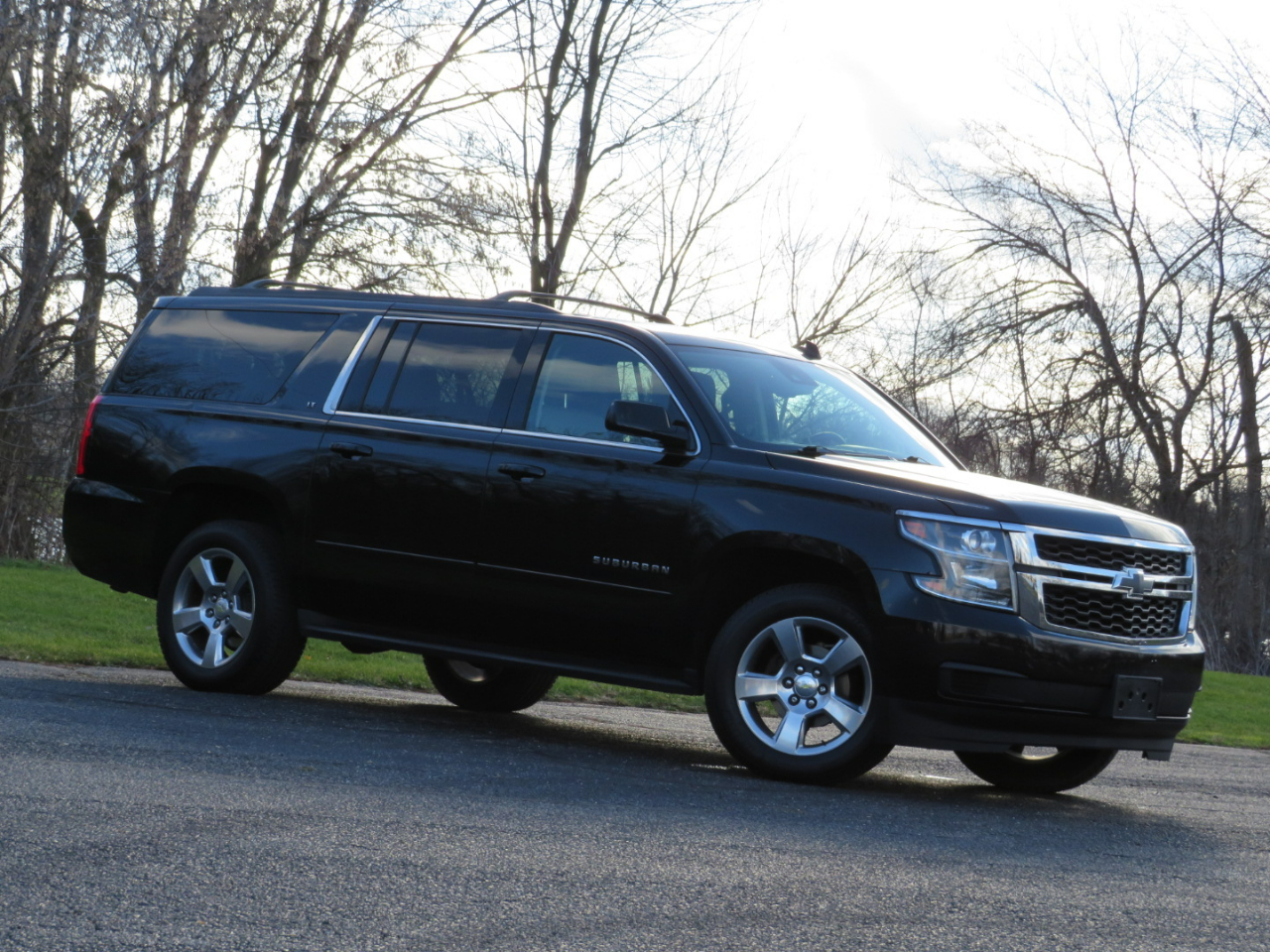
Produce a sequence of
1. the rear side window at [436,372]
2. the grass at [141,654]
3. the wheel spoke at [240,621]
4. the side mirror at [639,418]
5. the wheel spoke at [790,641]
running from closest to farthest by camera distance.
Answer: the wheel spoke at [790,641]
the side mirror at [639,418]
the rear side window at [436,372]
the wheel spoke at [240,621]
the grass at [141,654]

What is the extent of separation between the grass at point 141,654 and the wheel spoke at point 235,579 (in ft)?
7.31

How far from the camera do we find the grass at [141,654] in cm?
1060

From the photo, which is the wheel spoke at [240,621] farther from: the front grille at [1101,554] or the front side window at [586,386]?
the front grille at [1101,554]

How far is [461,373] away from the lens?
7777 millimetres

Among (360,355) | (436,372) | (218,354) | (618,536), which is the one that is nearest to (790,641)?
(618,536)

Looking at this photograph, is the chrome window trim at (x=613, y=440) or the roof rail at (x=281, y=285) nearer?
the chrome window trim at (x=613, y=440)

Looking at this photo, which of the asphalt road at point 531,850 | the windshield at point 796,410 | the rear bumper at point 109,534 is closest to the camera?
the asphalt road at point 531,850

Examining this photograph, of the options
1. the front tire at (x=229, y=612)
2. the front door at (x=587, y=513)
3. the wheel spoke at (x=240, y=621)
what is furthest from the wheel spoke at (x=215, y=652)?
the front door at (x=587, y=513)

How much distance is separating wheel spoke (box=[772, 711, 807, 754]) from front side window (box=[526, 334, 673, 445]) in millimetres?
1535

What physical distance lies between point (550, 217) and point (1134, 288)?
31.3 feet

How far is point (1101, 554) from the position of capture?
6438 millimetres

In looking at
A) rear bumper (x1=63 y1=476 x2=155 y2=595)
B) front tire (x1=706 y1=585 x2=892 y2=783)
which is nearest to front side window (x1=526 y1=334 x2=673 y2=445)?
front tire (x1=706 y1=585 x2=892 y2=783)

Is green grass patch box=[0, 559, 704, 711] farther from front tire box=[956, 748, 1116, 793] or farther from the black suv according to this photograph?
front tire box=[956, 748, 1116, 793]

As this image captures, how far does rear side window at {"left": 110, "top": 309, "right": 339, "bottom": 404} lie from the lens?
27.6 feet
